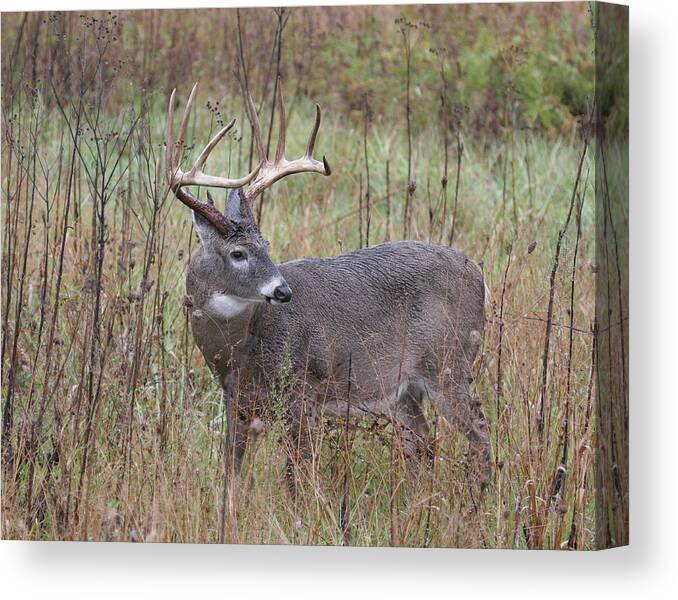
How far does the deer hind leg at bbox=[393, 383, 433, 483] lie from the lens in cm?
626

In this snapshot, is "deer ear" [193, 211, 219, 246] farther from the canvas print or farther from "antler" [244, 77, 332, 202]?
"antler" [244, 77, 332, 202]

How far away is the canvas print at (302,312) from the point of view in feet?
19.9

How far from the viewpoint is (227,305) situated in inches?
253

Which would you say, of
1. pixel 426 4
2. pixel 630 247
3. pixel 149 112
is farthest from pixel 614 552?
pixel 149 112

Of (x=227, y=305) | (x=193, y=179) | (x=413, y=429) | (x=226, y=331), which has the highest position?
(x=193, y=179)

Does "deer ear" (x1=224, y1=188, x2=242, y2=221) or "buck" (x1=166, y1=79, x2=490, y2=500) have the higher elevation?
"deer ear" (x1=224, y1=188, x2=242, y2=221)

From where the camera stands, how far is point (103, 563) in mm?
6438

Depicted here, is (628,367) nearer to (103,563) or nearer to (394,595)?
(394,595)

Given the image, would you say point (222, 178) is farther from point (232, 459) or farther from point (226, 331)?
point (232, 459)

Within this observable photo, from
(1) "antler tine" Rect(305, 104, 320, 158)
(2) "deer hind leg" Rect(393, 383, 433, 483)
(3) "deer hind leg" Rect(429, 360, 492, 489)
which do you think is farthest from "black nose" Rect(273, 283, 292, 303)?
(3) "deer hind leg" Rect(429, 360, 492, 489)

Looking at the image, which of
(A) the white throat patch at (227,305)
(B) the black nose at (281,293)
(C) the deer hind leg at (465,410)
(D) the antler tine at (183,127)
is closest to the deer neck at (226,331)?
(A) the white throat patch at (227,305)

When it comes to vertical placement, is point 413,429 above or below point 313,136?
below

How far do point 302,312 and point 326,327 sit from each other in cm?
13

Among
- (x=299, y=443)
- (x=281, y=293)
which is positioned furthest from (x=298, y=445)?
(x=281, y=293)
